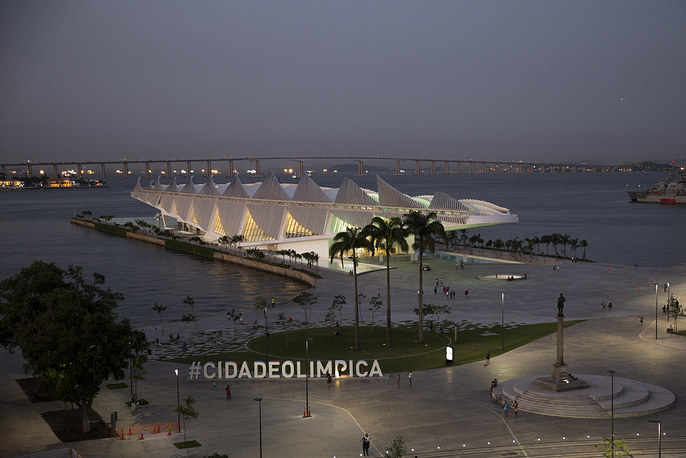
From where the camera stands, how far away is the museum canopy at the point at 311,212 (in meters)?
84.6

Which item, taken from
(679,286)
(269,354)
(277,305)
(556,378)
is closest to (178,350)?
(269,354)

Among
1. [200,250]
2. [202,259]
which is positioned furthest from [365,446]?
[200,250]

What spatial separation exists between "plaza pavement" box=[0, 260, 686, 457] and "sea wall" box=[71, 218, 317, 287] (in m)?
28.4

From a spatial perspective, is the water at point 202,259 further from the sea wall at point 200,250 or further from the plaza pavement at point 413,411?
the plaza pavement at point 413,411

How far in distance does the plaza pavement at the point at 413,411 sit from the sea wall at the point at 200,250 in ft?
93.1

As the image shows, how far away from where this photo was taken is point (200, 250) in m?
103

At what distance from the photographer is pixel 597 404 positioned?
101 feet

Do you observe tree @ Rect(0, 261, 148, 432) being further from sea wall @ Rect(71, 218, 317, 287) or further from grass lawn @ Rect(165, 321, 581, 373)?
sea wall @ Rect(71, 218, 317, 287)

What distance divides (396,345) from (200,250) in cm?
6371

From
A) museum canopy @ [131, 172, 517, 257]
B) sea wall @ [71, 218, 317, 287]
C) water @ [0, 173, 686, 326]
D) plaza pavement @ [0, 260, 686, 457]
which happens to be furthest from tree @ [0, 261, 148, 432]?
museum canopy @ [131, 172, 517, 257]

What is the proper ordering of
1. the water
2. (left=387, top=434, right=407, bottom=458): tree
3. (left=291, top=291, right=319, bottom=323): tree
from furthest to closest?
the water < (left=291, top=291, right=319, bottom=323): tree < (left=387, top=434, right=407, bottom=458): tree

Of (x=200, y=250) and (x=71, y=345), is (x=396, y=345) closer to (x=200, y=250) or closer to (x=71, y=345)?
(x=71, y=345)

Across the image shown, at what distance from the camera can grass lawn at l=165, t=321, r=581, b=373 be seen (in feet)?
134

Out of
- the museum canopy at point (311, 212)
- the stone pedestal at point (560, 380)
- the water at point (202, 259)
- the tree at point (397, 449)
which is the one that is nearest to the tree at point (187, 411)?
the tree at point (397, 449)
